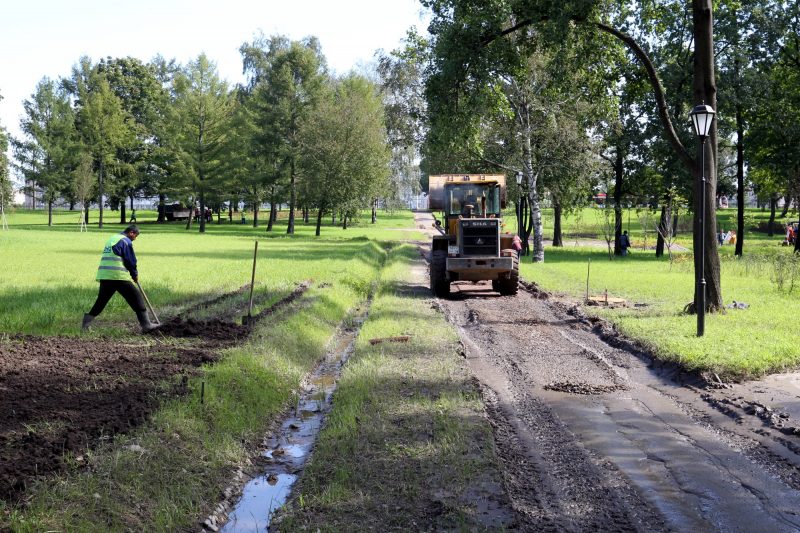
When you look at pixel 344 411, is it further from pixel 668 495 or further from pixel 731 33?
pixel 731 33

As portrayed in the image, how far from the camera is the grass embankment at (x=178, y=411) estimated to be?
5695 mm

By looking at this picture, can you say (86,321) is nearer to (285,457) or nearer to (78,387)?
(78,387)

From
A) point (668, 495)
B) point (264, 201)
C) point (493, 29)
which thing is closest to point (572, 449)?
point (668, 495)

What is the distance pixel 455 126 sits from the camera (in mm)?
19312

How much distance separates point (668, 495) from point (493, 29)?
1376 cm

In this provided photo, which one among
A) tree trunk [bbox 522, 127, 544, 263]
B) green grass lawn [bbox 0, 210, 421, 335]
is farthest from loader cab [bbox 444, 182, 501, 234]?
tree trunk [bbox 522, 127, 544, 263]

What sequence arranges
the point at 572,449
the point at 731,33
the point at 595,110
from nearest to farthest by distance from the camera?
the point at 572,449
the point at 595,110
the point at 731,33

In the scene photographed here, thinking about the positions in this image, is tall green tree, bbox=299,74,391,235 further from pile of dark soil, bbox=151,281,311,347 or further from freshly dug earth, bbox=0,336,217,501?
freshly dug earth, bbox=0,336,217,501

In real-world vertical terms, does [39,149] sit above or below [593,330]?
above

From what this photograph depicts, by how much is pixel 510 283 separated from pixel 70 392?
45.1ft

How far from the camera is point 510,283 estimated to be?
20.8m

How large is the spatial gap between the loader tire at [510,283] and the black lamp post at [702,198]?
579 cm

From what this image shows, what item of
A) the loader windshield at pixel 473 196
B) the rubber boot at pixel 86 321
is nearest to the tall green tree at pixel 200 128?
the loader windshield at pixel 473 196

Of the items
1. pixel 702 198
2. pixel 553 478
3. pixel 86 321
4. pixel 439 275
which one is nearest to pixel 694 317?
pixel 702 198
